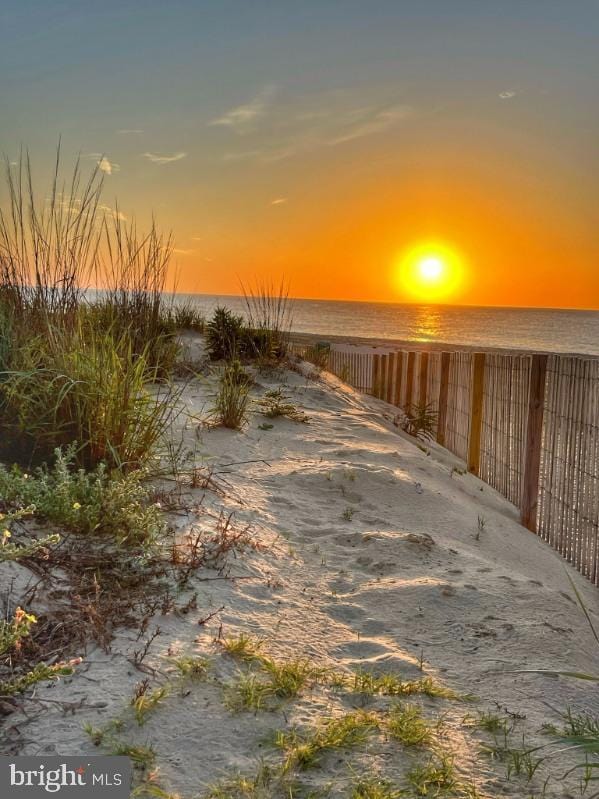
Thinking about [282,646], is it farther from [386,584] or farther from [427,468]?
[427,468]

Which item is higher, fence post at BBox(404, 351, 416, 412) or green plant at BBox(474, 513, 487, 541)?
fence post at BBox(404, 351, 416, 412)

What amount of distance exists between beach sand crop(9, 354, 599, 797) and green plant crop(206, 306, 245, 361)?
2.89 m

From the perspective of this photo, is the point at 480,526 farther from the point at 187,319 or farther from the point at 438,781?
Answer: the point at 187,319

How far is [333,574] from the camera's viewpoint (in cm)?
297

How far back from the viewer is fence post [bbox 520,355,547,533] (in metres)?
4.61

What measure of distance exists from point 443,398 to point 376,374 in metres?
2.97

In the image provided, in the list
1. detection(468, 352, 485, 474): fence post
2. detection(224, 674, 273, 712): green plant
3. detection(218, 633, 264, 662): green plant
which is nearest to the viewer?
detection(224, 674, 273, 712): green plant

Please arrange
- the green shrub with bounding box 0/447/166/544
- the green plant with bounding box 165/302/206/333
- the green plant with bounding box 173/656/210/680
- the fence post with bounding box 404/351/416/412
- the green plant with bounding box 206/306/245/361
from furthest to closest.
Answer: the green plant with bounding box 165/302/206/333 < the fence post with bounding box 404/351/416/412 < the green plant with bounding box 206/306/245/361 < the green shrub with bounding box 0/447/166/544 < the green plant with bounding box 173/656/210/680

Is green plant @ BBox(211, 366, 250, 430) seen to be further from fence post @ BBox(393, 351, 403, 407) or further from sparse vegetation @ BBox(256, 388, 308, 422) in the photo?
fence post @ BBox(393, 351, 403, 407)

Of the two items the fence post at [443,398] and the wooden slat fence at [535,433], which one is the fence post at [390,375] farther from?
the fence post at [443,398]

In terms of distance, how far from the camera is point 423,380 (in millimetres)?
7801

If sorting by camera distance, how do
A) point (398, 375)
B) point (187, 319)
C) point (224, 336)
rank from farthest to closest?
point (187, 319)
point (398, 375)
point (224, 336)

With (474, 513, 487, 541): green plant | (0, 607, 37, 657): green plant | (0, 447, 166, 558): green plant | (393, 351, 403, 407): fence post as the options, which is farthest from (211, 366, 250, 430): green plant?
(393, 351, 403, 407): fence post

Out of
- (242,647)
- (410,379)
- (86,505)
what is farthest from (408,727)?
(410,379)
